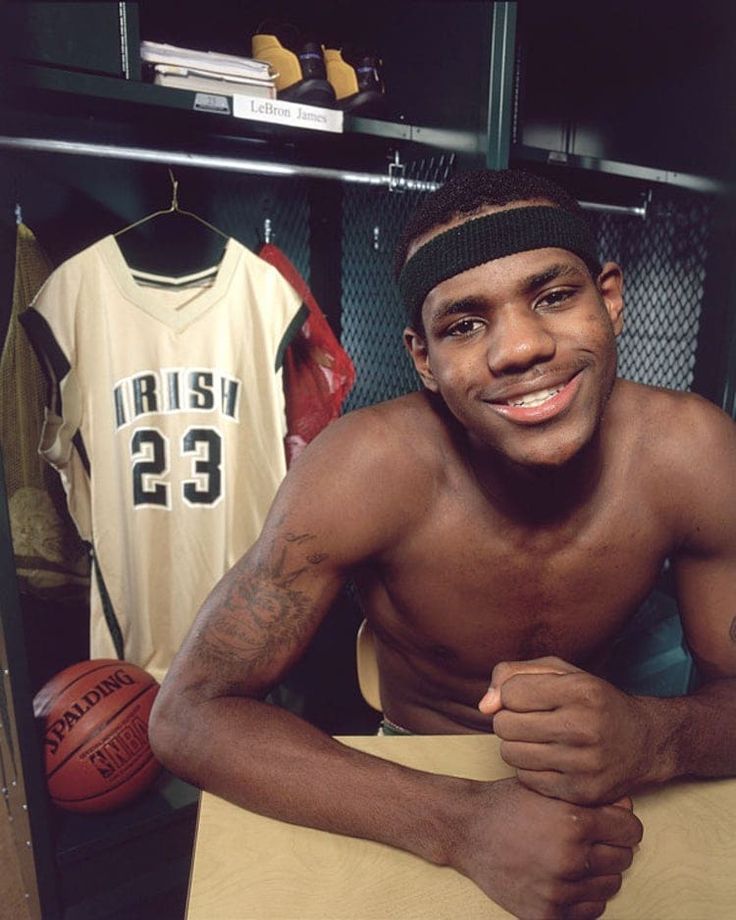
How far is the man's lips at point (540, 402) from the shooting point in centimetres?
100

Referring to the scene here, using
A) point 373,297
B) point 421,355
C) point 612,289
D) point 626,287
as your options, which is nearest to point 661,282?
point 626,287

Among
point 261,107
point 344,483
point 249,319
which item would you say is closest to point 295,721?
point 344,483

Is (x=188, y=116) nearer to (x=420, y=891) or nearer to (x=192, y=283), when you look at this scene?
(x=192, y=283)

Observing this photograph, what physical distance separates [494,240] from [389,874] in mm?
827

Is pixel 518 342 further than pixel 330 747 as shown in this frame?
Yes

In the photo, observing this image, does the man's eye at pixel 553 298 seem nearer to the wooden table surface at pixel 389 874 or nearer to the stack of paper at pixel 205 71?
the wooden table surface at pixel 389 874

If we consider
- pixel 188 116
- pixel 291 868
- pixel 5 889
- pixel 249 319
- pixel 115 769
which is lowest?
pixel 5 889

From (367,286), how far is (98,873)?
5.99 ft

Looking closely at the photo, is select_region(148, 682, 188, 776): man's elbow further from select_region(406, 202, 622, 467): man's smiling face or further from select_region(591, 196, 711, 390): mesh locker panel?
select_region(591, 196, 711, 390): mesh locker panel

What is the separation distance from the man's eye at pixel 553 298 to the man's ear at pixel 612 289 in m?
0.14

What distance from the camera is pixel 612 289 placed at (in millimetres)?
1176

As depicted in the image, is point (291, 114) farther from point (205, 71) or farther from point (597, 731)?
point (597, 731)

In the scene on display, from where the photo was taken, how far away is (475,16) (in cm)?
167

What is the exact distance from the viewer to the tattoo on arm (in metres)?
1.03
